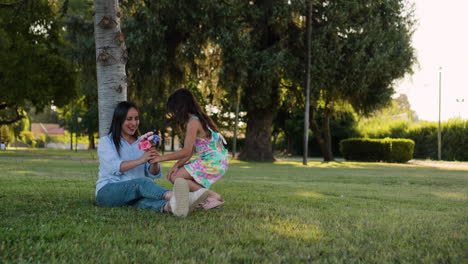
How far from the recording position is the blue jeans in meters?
5.01

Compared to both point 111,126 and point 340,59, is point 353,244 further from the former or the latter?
point 340,59

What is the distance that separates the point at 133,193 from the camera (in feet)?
16.6

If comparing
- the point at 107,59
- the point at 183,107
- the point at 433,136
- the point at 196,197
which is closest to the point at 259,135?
the point at 433,136

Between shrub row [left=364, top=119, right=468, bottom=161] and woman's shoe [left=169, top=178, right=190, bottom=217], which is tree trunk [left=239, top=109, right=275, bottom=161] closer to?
shrub row [left=364, top=119, right=468, bottom=161]

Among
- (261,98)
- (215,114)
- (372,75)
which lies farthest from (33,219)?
(215,114)

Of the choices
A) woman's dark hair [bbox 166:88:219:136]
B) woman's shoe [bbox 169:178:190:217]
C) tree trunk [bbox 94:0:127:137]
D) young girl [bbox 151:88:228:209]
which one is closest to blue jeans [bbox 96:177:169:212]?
young girl [bbox 151:88:228:209]

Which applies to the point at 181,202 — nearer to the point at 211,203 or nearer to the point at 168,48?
the point at 211,203

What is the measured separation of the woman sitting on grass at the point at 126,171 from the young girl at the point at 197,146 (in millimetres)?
371

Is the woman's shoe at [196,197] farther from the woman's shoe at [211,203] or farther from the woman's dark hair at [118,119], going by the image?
the woman's dark hair at [118,119]

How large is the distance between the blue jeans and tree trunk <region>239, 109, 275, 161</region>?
19930 mm

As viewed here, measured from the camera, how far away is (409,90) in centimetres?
2439

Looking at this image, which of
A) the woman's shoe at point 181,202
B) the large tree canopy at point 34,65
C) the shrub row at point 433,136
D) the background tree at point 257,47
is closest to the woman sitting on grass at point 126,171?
the woman's shoe at point 181,202

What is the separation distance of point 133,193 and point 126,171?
34cm

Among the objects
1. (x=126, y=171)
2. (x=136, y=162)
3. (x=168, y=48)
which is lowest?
(x=126, y=171)
